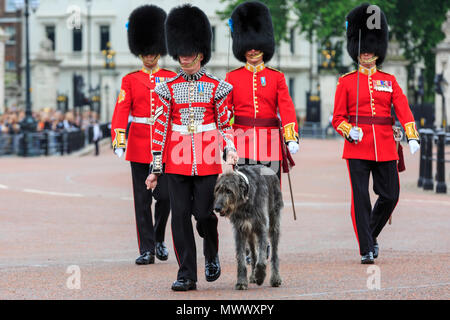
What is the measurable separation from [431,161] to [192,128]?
10067 millimetres

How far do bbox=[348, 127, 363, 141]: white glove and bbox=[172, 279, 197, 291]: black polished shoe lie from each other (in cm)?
226

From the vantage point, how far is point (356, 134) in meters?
9.16

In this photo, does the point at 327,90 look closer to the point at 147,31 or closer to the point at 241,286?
the point at 147,31

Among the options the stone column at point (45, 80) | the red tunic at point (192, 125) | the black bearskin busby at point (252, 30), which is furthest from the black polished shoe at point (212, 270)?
the stone column at point (45, 80)

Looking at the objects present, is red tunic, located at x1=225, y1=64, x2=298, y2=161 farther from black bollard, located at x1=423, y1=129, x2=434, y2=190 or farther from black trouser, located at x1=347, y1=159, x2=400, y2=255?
black bollard, located at x1=423, y1=129, x2=434, y2=190

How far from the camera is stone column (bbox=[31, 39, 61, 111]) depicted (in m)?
46.6

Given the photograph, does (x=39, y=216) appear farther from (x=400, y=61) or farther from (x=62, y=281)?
(x=400, y=61)

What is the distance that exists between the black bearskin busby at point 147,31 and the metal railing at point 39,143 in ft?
71.1

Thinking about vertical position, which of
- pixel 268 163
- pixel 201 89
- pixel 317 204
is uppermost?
pixel 201 89

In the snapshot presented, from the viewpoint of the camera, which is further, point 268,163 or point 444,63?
point 444,63

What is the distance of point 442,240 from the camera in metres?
10.6

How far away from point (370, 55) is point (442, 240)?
2.09 m

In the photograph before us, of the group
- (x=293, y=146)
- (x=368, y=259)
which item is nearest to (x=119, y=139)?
(x=293, y=146)
